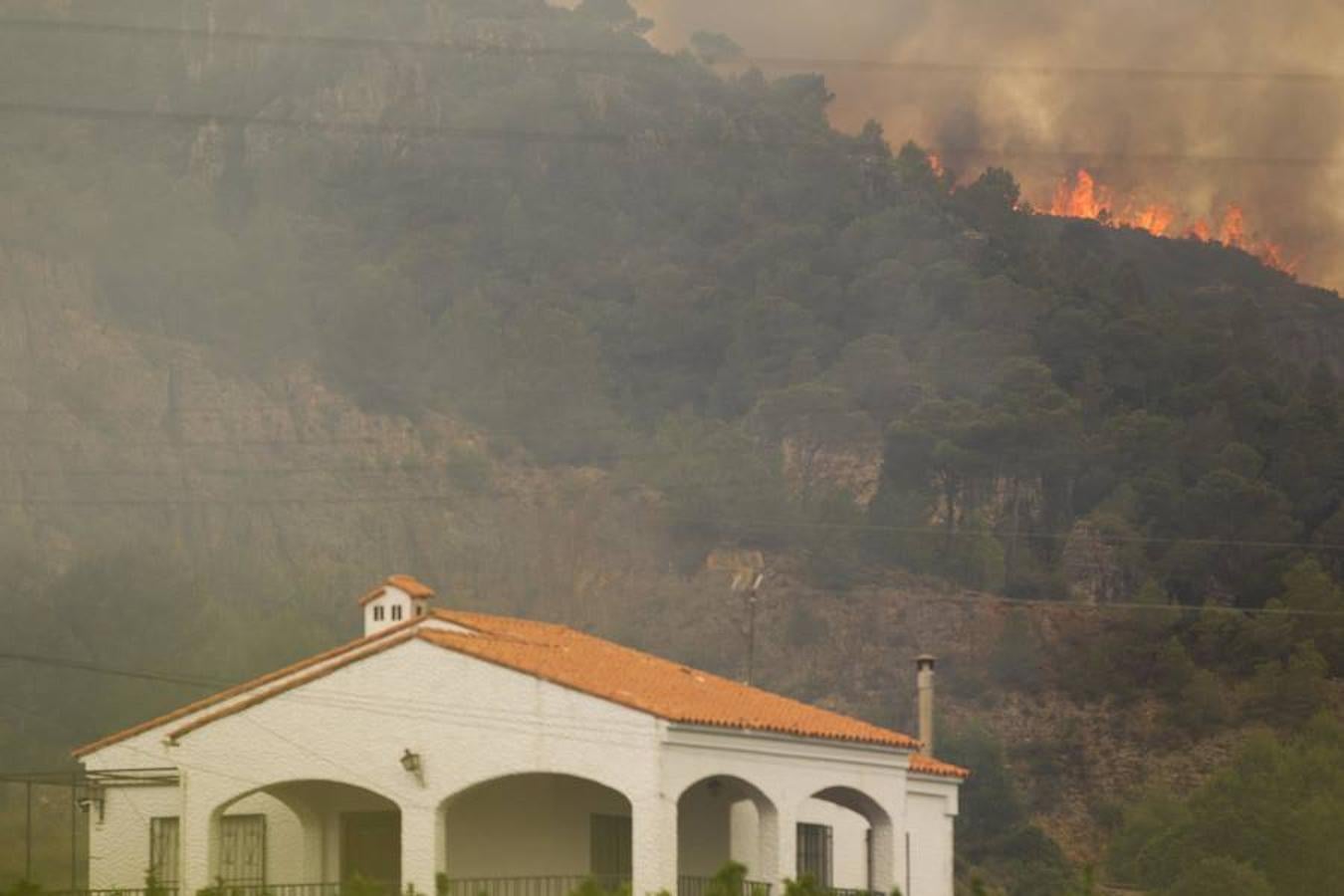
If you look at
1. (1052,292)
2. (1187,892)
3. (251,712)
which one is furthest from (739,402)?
(251,712)

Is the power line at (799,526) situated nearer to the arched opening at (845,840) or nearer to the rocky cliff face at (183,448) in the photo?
the rocky cliff face at (183,448)

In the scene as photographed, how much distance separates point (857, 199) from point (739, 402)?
2593 centimetres

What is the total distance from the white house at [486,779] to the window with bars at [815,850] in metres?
0.05

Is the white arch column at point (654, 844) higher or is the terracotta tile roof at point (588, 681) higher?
the terracotta tile roof at point (588, 681)

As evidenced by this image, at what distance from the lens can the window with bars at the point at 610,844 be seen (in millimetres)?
37250

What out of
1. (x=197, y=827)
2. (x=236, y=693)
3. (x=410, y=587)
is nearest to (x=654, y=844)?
(x=197, y=827)

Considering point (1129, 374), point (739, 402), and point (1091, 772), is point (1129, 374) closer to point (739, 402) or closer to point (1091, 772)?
point (739, 402)

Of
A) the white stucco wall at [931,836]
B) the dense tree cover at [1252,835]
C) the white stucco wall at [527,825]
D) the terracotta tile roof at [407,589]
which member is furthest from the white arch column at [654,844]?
the dense tree cover at [1252,835]

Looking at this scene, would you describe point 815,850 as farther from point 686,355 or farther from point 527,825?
point 686,355

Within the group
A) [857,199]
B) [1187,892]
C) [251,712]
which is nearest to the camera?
[251,712]

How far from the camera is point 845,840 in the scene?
4147 cm

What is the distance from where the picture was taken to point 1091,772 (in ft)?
357

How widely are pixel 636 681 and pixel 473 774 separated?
3209mm

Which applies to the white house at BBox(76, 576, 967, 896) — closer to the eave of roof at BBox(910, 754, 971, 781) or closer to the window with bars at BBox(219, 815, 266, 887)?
the window with bars at BBox(219, 815, 266, 887)
